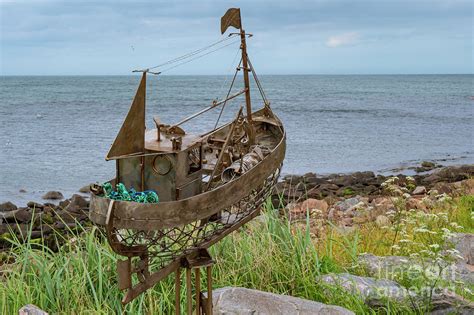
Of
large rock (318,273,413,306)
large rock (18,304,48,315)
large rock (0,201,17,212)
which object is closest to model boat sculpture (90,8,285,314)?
large rock (18,304,48,315)

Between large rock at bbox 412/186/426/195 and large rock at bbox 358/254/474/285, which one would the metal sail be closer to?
large rock at bbox 358/254/474/285

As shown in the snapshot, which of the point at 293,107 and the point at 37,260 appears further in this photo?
the point at 293,107

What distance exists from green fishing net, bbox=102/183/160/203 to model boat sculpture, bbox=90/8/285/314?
0.02 m

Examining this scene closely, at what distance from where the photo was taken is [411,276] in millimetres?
5434

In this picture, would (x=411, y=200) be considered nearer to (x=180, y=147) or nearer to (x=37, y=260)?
(x=37, y=260)

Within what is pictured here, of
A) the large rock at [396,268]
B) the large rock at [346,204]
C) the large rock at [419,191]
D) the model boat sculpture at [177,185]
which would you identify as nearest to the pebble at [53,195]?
the large rock at [346,204]

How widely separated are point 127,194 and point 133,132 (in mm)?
329

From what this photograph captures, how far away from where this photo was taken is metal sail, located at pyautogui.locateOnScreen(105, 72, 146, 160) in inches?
113

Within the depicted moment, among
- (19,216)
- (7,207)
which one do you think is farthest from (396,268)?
(7,207)

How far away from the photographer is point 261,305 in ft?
14.3

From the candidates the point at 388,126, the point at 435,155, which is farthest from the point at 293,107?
the point at 435,155

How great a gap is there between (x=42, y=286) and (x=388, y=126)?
26132 mm

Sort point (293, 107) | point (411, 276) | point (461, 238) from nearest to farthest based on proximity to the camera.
Answer: point (411, 276), point (461, 238), point (293, 107)

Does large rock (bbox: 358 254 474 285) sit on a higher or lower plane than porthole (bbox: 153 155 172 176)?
lower
